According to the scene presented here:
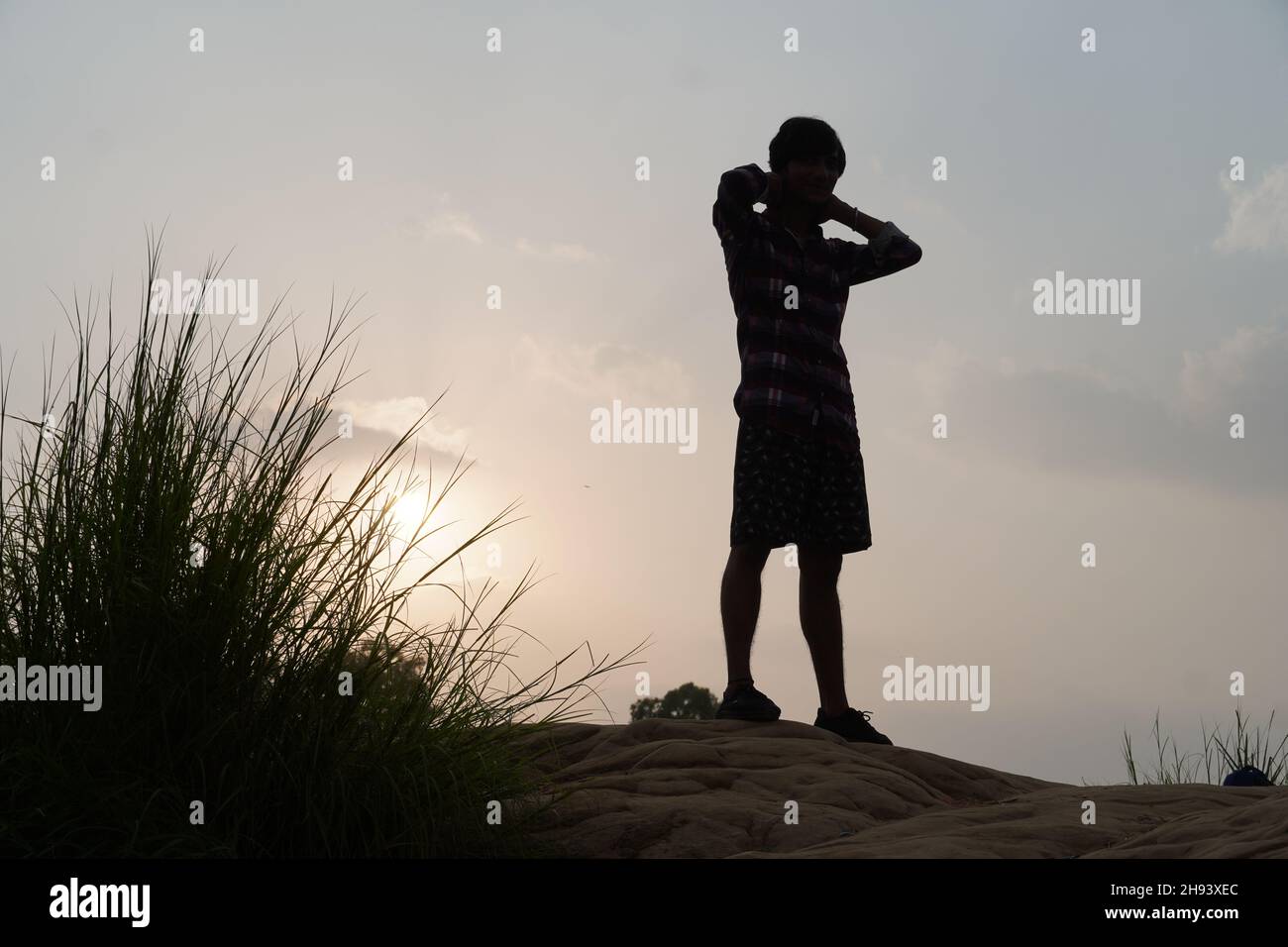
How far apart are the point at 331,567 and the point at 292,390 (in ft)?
1.77

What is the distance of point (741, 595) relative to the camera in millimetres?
4469

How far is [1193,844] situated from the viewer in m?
2.95

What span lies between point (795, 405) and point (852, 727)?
4.33 feet

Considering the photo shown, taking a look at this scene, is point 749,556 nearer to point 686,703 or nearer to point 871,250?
point 871,250

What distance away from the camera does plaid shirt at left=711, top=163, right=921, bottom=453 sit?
14.9 ft

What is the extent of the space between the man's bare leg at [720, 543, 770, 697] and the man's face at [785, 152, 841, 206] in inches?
55.7

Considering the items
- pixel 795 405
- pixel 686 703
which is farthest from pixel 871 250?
pixel 686 703

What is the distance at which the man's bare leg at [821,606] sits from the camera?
464 centimetres

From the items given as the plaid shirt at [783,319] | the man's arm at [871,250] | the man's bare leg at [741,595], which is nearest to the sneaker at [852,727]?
the man's bare leg at [741,595]

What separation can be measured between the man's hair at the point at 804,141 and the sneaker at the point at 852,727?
2176mm

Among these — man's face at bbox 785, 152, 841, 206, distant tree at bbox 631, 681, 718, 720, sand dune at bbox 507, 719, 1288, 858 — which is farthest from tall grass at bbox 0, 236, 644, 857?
distant tree at bbox 631, 681, 718, 720

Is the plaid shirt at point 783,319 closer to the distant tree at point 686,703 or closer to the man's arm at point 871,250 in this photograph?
the man's arm at point 871,250

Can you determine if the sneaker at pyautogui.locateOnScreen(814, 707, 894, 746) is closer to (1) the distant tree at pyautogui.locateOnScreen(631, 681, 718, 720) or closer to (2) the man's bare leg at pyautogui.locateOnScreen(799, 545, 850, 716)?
(2) the man's bare leg at pyautogui.locateOnScreen(799, 545, 850, 716)

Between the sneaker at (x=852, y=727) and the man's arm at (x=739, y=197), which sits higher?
the man's arm at (x=739, y=197)
